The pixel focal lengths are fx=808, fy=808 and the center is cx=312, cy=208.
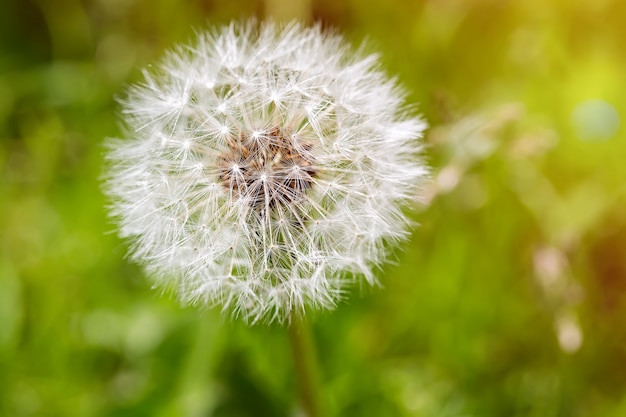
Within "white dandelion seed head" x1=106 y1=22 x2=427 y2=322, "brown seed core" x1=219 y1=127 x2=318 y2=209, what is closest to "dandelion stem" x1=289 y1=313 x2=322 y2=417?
"white dandelion seed head" x1=106 y1=22 x2=427 y2=322

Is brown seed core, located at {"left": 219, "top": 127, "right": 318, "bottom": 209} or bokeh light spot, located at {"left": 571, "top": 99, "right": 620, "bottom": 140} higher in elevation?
bokeh light spot, located at {"left": 571, "top": 99, "right": 620, "bottom": 140}

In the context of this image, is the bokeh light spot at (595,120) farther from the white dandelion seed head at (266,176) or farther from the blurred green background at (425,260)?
the white dandelion seed head at (266,176)

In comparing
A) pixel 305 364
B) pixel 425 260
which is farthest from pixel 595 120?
pixel 305 364

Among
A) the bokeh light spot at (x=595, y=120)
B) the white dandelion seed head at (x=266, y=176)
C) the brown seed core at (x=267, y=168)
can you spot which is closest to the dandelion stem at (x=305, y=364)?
the white dandelion seed head at (x=266, y=176)

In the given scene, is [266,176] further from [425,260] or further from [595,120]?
[595,120]

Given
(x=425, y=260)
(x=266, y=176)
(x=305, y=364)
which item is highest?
(x=425, y=260)

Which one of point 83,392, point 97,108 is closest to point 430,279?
point 83,392

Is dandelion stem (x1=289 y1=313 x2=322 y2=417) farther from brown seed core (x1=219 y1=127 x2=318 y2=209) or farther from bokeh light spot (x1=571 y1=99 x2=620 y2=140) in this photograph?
bokeh light spot (x1=571 y1=99 x2=620 y2=140)
